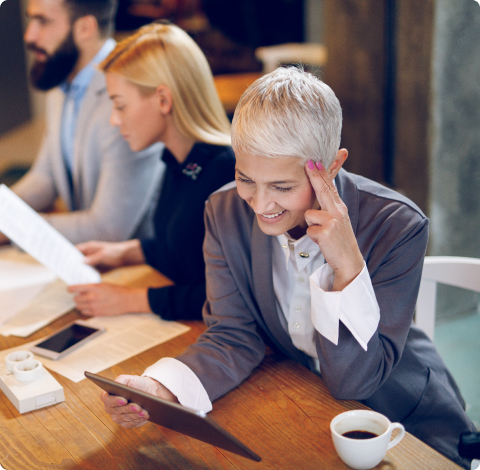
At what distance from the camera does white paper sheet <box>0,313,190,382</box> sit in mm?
1256

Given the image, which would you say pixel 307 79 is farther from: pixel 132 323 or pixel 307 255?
pixel 132 323

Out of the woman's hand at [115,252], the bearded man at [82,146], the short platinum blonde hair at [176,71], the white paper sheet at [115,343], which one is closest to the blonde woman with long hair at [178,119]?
the short platinum blonde hair at [176,71]

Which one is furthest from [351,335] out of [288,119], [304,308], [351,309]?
[288,119]

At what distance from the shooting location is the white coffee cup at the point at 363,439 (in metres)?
0.85

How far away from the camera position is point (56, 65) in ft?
7.35

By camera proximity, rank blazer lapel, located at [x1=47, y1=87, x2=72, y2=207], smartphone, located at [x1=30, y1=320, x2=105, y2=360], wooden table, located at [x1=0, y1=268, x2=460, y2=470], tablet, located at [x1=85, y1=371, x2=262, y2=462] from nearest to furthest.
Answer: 1. tablet, located at [x1=85, y1=371, x2=262, y2=462]
2. wooden table, located at [x1=0, y1=268, x2=460, y2=470]
3. smartphone, located at [x1=30, y1=320, x2=105, y2=360]
4. blazer lapel, located at [x1=47, y1=87, x2=72, y2=207]

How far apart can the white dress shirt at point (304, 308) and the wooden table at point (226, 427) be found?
7 cm

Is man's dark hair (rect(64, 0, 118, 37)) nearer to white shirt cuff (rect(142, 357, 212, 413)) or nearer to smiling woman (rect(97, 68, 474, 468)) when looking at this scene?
smiling woman (rect(97, 68, 474, 468))

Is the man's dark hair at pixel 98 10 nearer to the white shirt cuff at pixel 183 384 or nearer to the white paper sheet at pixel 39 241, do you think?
the white paper sheet at pixel 39 241

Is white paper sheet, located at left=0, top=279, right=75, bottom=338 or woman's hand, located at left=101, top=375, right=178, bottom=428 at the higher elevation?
woman's hand, located at left=101, top=375, right=178, bottom=428

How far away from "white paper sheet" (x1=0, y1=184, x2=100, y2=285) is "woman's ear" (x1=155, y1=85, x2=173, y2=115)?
0.50m

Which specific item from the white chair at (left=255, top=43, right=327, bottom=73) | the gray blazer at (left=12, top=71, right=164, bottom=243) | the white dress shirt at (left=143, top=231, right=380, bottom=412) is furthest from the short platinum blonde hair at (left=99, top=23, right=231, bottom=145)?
the white chair at (left=255, top=43, right=327, bottom=73)

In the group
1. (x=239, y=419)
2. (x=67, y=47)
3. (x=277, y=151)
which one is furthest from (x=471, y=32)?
(x=239, y=419)

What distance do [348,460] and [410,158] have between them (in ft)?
7.05
